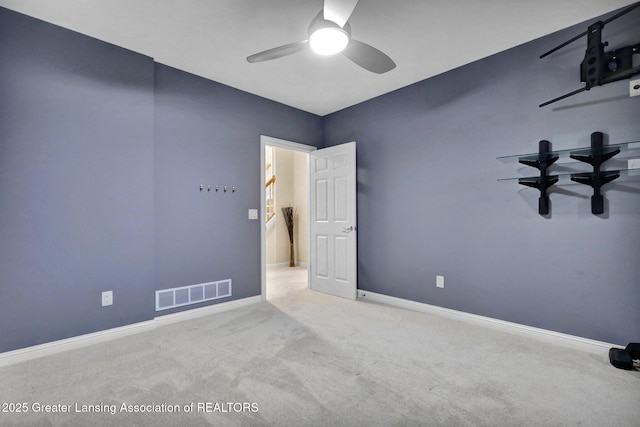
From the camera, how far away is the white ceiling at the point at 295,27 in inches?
85.7

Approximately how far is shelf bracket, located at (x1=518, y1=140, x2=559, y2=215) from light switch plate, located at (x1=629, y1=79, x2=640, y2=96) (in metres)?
0.57

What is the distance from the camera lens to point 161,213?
3025 millimetres

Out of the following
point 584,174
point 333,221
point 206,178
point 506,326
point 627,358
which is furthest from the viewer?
point 333,221

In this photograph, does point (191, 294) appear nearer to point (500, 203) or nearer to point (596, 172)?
point (500, 203)

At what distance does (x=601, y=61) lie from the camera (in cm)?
227

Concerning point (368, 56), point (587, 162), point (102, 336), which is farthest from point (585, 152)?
point (102, 336)

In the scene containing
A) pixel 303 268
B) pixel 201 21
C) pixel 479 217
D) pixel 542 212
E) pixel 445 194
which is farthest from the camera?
pixel 303 268

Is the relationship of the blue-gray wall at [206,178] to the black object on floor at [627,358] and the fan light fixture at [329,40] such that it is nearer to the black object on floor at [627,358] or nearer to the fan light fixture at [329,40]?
the fan light fixture at [329,40]

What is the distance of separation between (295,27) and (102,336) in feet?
9.96

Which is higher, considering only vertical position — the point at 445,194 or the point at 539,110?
the point at 539,110

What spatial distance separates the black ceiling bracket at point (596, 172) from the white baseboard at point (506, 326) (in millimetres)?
1029

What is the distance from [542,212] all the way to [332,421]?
7.76ft

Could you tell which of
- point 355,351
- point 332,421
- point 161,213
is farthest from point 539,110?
point 161,213

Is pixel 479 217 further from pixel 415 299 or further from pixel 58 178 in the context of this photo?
pixel 58 178
